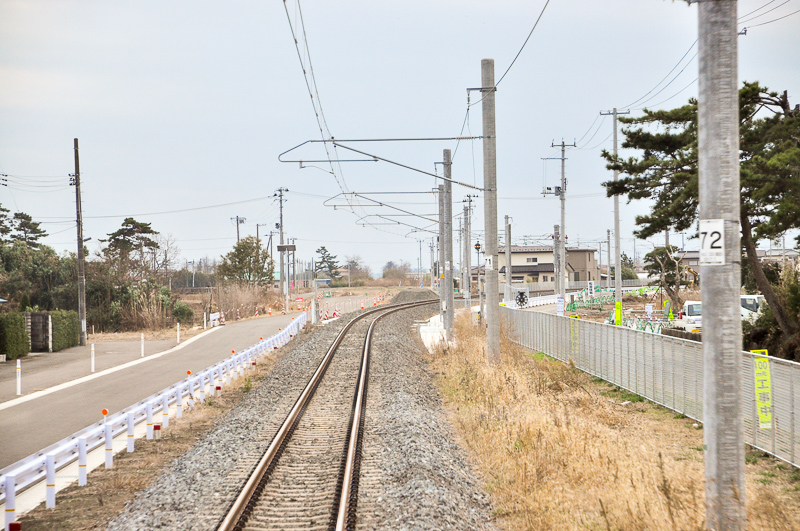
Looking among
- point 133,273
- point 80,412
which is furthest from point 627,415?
point 133,273

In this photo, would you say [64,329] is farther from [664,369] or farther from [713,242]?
[713,242]

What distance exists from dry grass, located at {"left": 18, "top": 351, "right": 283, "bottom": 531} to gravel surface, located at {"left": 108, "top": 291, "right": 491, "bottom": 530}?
0.31 m

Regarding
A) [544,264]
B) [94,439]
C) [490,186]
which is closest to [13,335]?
[94,439]

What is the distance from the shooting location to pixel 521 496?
8.70 m

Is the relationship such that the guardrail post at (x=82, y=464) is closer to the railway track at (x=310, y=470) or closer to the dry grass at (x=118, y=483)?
the dry grass at (x=118, y=483)

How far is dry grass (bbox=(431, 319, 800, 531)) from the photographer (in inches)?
275

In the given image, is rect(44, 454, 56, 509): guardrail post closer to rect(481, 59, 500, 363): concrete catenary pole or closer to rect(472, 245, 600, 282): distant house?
rect(481, 59, 500, 363): concrete catenary pole

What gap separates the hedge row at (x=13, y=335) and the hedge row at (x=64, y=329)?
8.09 feet

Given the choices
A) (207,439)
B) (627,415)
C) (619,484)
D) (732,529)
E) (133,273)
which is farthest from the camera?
(133,273)

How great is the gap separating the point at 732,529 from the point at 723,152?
324cm

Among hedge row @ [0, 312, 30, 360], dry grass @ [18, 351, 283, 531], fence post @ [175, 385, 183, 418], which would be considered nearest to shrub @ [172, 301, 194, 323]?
hedge row @ [0, 312, 30, 360]

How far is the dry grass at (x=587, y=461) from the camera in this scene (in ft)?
22.9

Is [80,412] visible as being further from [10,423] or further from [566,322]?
[566,322]

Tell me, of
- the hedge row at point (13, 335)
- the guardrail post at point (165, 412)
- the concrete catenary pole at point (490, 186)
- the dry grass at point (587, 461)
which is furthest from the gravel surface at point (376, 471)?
the hedge row at point (13, 335)
